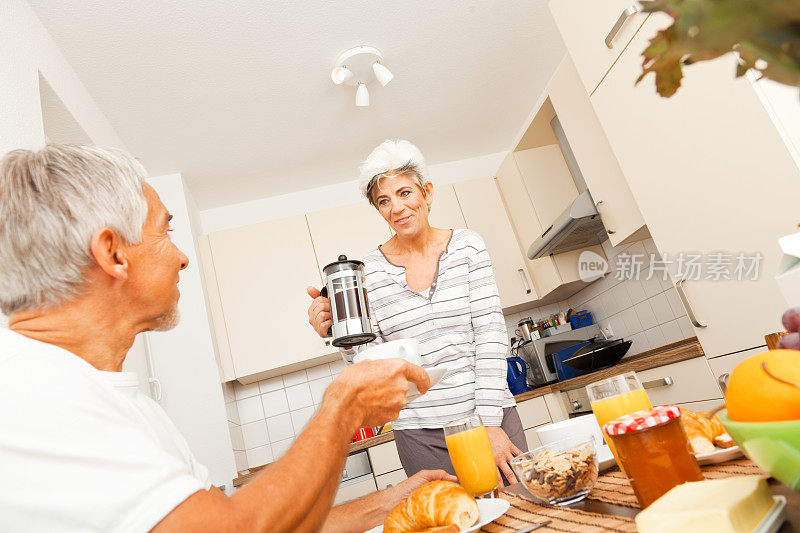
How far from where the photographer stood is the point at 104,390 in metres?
0.66

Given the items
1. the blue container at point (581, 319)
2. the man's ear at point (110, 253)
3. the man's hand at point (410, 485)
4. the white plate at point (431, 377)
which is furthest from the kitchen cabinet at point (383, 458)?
the man's ear at point (110, 253)

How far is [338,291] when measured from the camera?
119 centimetres

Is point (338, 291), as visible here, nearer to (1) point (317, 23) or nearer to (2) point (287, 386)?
(1) point (317, 23)

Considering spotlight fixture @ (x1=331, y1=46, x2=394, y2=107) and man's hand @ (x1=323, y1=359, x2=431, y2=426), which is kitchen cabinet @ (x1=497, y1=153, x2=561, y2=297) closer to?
spotlight fixture @ (x1=331, y1=46, x2=394, y2=107)

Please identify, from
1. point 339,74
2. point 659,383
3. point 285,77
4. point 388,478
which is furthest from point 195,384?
point 659,383

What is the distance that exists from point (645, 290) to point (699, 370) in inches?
43.2

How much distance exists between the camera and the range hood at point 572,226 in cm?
264

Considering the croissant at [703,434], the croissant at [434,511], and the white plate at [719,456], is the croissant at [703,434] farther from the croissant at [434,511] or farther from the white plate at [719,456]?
the croissant at [434,511]

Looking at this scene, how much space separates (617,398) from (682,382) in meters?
1.56

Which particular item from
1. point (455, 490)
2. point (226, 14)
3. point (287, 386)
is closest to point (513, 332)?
point (287, 386)

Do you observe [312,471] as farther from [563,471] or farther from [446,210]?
[446,210]

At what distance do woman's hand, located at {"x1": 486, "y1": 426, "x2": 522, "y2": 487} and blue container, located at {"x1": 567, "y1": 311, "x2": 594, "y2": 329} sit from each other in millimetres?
2286

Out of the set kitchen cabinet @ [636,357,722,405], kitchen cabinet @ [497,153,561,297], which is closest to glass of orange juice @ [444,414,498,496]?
kitchen cabinet @ [636,357,722,405]

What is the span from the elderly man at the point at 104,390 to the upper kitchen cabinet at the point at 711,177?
3.91 feet
